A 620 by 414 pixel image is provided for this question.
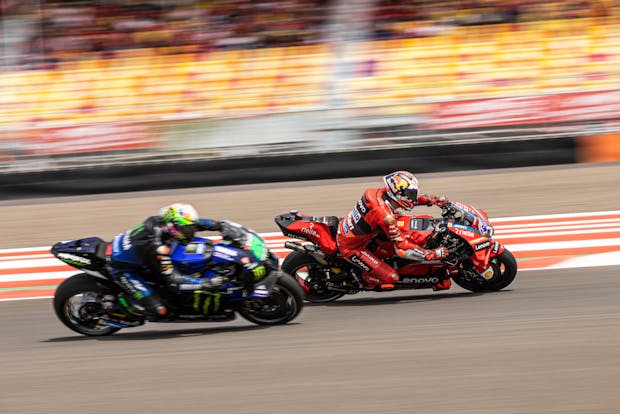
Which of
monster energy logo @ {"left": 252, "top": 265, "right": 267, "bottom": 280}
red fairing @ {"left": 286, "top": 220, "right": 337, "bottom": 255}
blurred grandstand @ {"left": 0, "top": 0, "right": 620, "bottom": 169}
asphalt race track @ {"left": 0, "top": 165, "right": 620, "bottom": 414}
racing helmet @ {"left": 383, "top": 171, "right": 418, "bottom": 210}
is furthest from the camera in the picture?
blurred grandstand @ {"left": 0, "top": 0, "right": 620, "bottom": 169}

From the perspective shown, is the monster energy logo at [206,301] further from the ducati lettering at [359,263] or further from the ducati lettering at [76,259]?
the ducati lettering at [359,263]

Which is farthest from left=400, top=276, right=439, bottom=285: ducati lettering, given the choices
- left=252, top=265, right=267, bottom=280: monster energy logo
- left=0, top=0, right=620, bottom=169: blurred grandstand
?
left=0, top=0, right=620, bottom=169: blurred grandstand

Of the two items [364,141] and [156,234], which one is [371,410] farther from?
[364,141]

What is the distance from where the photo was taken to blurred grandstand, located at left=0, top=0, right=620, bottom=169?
1528 cm

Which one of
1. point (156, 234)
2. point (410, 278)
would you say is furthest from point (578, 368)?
point (156, 234)

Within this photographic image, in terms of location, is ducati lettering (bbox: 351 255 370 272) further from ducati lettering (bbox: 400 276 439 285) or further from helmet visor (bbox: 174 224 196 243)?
helmet visor (bbox: 174 224 196 243)

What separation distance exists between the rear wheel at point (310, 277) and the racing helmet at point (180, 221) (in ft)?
5.29

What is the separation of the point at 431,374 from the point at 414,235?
8.34 feet

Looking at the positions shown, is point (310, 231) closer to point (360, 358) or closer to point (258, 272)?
point (258, 272)

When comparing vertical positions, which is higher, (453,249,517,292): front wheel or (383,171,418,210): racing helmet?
(383,171,418,210): racing helmet

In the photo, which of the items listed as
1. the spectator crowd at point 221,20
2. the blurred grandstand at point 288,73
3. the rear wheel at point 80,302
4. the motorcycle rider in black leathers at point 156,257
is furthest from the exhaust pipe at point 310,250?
the spectator crowd at point 221,20

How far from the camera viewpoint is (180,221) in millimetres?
7414

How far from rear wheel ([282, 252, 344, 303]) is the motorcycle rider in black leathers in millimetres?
1336

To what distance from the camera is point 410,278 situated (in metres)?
8.64
